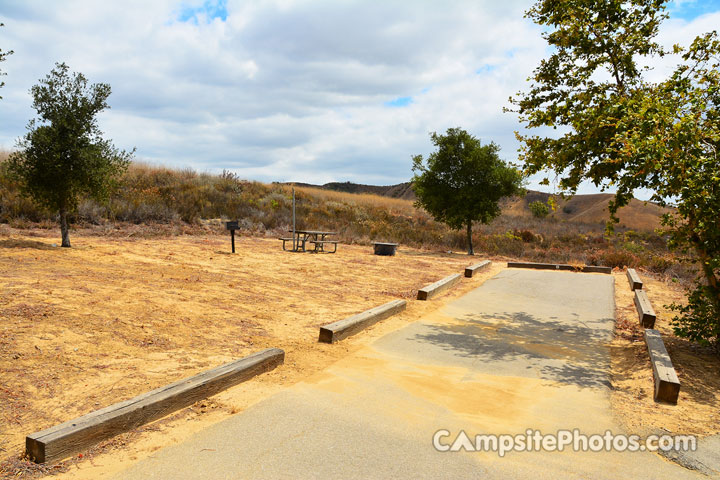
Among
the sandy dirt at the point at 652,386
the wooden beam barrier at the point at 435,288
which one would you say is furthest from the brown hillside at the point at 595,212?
the sandy dirt at the point at 652,386

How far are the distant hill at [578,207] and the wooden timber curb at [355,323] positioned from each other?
3244 centimetres

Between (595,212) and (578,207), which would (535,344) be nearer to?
(595,212)

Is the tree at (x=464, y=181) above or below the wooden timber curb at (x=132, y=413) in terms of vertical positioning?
above

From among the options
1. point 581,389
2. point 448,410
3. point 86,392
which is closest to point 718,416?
point 581,389

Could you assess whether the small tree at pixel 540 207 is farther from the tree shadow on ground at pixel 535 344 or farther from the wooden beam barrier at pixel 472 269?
the wooden beam barrier at pixel 472 269

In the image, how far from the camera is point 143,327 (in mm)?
5805

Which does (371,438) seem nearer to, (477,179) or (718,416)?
(718,416)

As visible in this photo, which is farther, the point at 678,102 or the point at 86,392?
the point at 678,102

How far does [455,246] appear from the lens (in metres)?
25.7

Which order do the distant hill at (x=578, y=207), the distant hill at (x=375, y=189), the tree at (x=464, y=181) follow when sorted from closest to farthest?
the tree at (x=464, y=181) → the distant hill at (x=578, y=207) → the distant hill at (x=375, y=189)

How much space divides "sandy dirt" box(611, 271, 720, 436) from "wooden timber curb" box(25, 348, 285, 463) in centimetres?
349

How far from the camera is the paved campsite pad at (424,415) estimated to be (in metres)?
3.10

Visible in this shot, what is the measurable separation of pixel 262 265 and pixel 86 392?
8.70 m

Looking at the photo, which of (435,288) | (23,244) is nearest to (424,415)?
(435,288)
